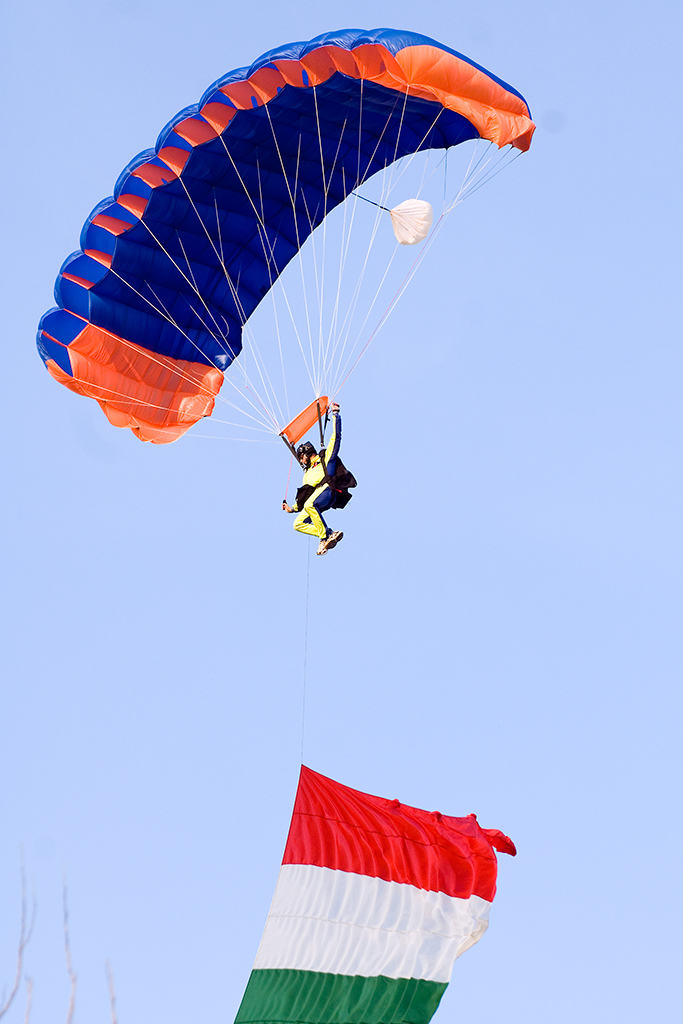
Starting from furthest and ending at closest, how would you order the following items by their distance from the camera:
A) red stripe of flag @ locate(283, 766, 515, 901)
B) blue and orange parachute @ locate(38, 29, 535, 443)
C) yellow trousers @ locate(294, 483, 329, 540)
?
red stripe of flag @ locate(283, 766, 515, 901) < yellow trousers @ locate(294, 483, 329, 540) < blue and orange parachute @ locate(38, 29, 535, 443)

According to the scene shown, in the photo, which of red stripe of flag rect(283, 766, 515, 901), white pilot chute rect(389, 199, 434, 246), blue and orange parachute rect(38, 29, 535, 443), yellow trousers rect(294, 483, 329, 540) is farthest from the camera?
red stripe of flag rect(283, 766, 515, 901)

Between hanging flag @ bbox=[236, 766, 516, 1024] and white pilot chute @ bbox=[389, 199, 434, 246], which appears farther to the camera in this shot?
white pilot chute @ bbox=[389, 199, 434, 246]

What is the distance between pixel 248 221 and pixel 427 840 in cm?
665

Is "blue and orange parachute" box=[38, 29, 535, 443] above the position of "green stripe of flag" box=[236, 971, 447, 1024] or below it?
above

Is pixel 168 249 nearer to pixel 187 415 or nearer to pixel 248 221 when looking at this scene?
pixel 248 221

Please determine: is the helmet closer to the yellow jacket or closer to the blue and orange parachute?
the yellow jacket

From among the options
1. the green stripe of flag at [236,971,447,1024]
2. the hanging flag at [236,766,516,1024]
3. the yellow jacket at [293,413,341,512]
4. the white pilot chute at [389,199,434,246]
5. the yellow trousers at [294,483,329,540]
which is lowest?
the green stripe of flag at [236,971,447,1024]

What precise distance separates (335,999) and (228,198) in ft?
25.8

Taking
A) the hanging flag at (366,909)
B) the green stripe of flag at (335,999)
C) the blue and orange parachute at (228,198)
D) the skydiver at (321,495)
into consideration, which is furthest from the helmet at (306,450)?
the green stripe of flag at (335,999)

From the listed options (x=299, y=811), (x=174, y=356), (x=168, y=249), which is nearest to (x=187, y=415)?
(x=174, y=356)

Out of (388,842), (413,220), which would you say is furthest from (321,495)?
(388,842)

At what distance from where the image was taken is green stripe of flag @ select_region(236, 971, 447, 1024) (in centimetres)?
1277

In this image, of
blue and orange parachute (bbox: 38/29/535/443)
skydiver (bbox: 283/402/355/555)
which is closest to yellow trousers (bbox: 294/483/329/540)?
skydiver (bbox: 283/402/355/555)

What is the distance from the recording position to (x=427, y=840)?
14.0 metres
